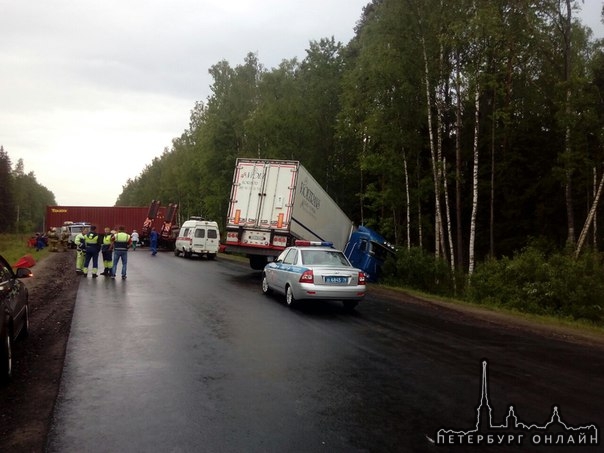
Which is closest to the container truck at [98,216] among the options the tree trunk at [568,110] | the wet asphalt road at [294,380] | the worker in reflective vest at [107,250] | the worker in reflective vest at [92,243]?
the worker in reflective vest at [107,250]

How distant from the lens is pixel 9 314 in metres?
6.17

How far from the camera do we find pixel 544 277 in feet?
48.2

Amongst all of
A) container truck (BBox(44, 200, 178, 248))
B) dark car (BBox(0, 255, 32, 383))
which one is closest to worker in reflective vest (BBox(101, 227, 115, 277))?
dark car (BBox(0, 255, 32, 383))

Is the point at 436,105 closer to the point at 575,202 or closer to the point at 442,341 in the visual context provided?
the point at 575,202

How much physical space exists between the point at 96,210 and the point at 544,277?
138 ft

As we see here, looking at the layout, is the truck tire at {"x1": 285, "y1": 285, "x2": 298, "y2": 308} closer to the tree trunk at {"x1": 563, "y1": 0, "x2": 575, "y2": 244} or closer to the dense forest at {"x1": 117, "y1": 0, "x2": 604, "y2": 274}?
the dense forest at {"x1": 117, "y1": 0, "x2": 604, "y2": 274}

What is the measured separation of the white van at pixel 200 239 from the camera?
31.7 metres

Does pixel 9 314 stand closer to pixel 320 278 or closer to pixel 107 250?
pixel 320 278

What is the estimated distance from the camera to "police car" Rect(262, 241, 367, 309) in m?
11.5

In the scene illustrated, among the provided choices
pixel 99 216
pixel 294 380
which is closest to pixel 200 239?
pixel 99 216

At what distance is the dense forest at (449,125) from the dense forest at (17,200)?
6757cm
